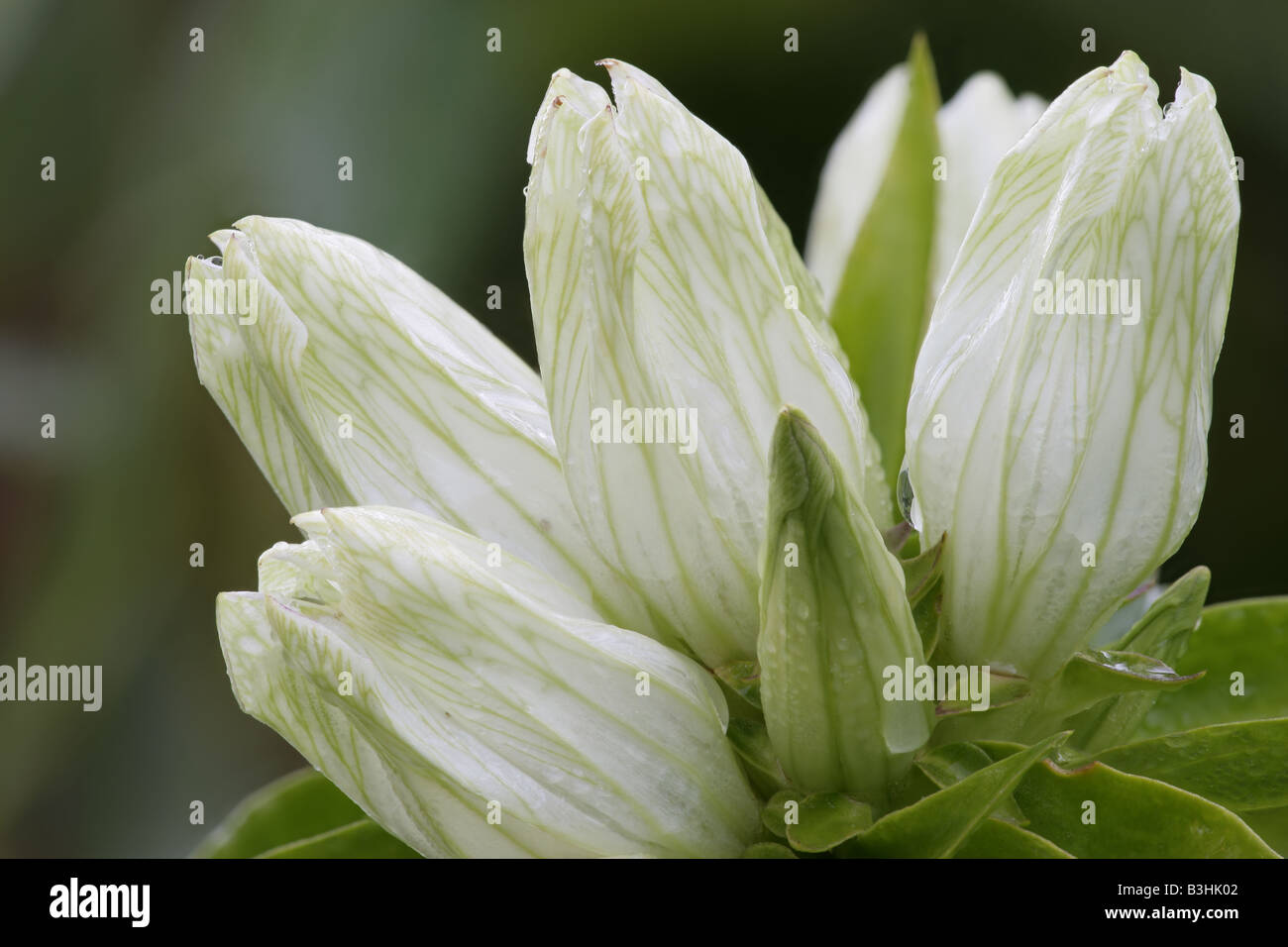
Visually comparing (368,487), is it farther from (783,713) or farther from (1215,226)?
(1215,226)

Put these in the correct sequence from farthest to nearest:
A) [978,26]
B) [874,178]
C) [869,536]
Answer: [978,26] < [874,178] < [869,536]

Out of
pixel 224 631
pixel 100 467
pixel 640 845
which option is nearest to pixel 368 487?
pixel 224 631

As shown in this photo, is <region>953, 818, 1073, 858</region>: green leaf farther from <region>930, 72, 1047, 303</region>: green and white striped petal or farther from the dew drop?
<region>930, 72, 1047, 303</region>: green and white striped petal

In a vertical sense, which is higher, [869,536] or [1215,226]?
[1215,226]

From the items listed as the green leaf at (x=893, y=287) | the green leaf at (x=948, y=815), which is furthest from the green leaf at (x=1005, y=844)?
the green leaf at (x=893, y=287)

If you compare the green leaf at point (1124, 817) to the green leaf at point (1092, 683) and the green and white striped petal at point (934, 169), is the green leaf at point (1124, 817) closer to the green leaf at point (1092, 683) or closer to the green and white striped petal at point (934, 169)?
the green leaf at point (1092, 683)

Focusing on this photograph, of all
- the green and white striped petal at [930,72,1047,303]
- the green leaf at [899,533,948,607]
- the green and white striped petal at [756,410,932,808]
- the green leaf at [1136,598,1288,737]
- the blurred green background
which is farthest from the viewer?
the blurred green background

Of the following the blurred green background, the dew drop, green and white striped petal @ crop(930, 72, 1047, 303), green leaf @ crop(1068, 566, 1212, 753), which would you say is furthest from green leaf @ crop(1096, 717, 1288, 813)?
the blurred green background
